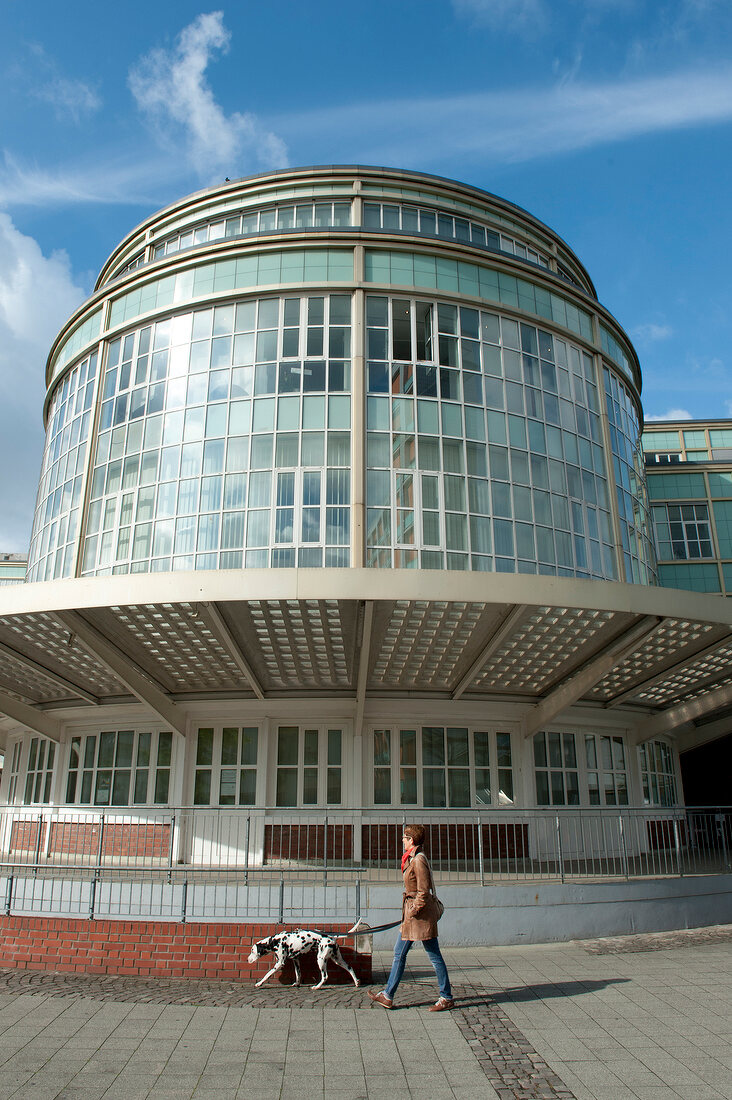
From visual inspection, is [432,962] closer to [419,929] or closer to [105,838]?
[419,929]

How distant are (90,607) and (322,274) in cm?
1068

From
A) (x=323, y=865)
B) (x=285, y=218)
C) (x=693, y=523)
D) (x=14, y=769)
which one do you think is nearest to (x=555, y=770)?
(x=323, y=865)

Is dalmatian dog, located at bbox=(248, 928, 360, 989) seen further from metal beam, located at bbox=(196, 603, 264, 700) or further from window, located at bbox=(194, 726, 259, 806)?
window, located at bbox=(194, 726, 259, 806)

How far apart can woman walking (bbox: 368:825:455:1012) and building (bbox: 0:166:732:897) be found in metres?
6.38

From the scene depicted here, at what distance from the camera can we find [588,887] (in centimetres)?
1087

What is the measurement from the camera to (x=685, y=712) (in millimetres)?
18281

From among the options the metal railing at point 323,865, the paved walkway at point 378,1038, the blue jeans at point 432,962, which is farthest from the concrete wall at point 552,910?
the blue jeans at point 432,962

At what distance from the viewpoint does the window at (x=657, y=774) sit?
20.6m

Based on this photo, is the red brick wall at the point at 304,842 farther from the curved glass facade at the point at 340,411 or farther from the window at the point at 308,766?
the curved glass facade at the point at 340,411

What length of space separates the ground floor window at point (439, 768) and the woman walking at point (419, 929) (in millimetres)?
10039

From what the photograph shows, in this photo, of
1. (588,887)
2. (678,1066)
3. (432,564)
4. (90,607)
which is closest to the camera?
(678,1066)

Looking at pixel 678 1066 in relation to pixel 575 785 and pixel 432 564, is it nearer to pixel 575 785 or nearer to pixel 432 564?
pixel 432 564

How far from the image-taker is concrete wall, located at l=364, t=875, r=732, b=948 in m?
10.1

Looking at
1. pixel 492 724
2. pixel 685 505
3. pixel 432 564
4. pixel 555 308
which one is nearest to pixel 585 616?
pixel 432 564
